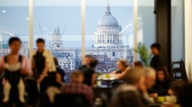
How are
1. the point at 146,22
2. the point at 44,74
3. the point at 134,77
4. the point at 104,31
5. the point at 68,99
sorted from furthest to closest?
1. the point at 104,31
2. the point at 146,22
3. the point at 44,74
4. the point at 68,99
5. the point at 134,77

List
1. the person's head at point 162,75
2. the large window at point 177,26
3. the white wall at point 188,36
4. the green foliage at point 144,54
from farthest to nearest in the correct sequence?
the large window at point 177,26
the green foliage at point 144,54
the white wall at point 188,36
the person's head at point 162,75

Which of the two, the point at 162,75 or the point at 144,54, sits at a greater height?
the point at 144,54

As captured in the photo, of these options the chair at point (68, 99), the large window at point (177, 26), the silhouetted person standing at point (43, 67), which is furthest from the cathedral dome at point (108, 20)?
the chair at point (68, 99)

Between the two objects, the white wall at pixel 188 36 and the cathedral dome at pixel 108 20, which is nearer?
the white wall at pixel 188 36

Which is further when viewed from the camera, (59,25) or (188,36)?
(59,25)

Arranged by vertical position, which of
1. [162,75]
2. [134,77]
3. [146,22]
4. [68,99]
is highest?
[146,22]

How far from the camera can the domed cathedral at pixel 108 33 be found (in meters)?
11.4

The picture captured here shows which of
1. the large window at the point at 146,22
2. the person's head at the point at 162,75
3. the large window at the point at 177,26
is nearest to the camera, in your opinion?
the person's head at the point at 162,75

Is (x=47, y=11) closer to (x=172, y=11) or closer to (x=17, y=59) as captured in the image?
(x=172, y=11)

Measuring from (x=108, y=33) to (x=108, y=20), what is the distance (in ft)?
1.35

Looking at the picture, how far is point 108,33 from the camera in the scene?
11.6 m

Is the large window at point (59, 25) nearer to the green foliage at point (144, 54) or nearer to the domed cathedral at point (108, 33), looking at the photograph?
the domed cathedral at point (108, 33)

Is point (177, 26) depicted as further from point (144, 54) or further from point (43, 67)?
point (43, 67)

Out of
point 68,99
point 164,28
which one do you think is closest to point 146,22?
point 164,28
